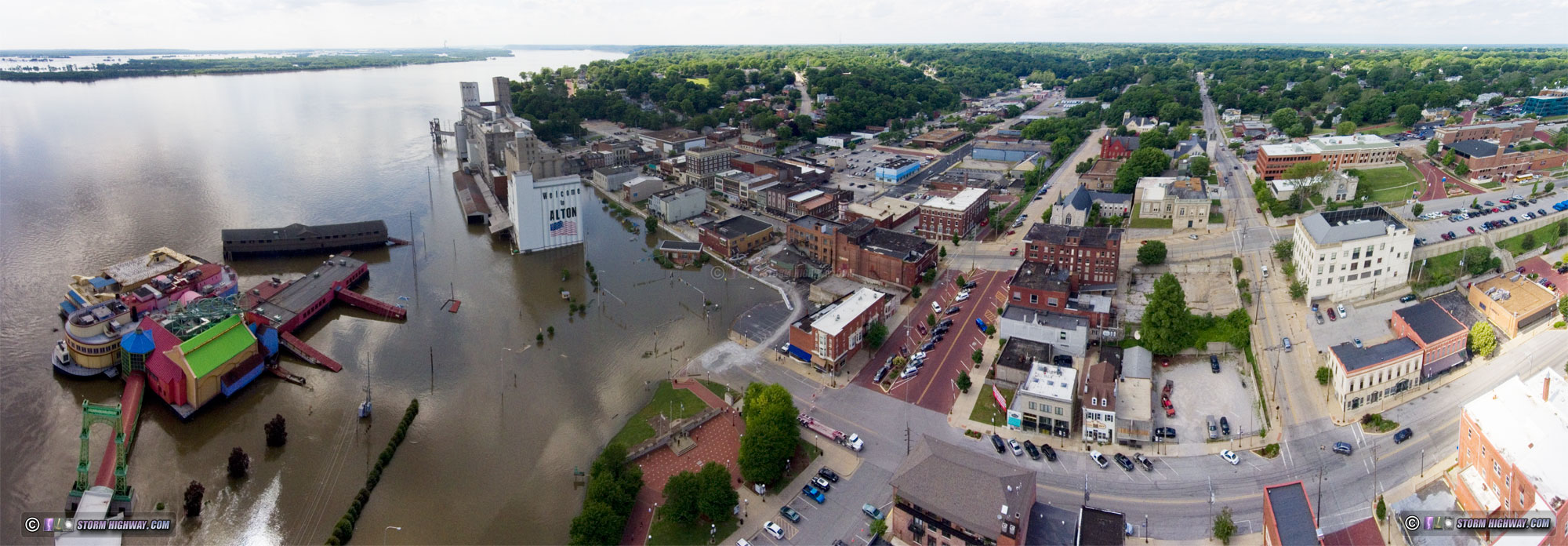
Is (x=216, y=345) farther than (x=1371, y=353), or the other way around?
(x=216, y=345)

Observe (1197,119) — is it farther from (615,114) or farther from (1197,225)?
(615,114)

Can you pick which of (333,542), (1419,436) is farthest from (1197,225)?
(333,542)

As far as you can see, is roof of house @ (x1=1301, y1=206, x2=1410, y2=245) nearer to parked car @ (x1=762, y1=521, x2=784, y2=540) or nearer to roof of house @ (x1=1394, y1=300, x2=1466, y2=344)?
roof of house @ (x1=1394, y1=300, x2=1466, y2=344)

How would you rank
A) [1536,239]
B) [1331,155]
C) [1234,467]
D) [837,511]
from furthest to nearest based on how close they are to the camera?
1. [1331,155]
2. [1536,239]
3. [1234,467]
4. [837,511]

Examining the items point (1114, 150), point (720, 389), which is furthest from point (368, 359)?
point (1114, 150)

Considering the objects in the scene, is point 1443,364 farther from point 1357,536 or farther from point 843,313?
point 843,313

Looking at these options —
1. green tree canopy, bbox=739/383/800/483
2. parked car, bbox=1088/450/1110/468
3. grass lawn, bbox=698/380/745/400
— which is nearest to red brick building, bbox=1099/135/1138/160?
parked car, bbox=1088/450/1110/468

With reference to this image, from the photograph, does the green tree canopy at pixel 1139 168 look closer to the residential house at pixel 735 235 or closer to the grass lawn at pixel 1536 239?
the grass lawn at pixel 1536 239
